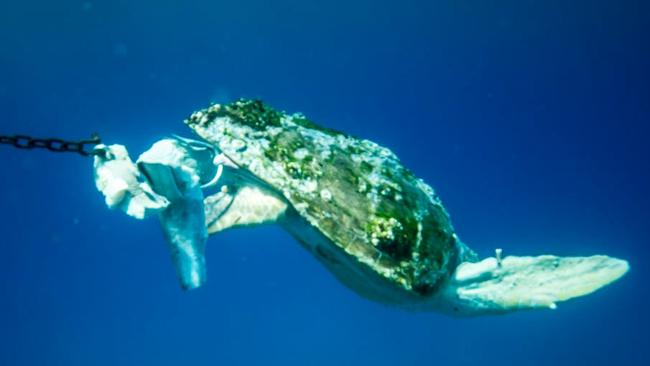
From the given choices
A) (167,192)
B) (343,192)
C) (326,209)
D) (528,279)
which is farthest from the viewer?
(528,279)

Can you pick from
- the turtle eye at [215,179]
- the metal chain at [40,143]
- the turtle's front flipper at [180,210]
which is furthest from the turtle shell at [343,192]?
the metal chain at [40,143]

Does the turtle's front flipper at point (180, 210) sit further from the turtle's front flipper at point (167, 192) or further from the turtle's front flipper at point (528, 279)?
the turtle's front flipper at point (528, 279)

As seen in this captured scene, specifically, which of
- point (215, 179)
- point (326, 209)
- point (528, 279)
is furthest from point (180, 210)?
point (528, 279)

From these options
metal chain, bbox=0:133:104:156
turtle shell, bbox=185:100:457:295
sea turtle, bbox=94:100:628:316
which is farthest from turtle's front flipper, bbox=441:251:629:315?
metal chain, bbox=0:133:104:156

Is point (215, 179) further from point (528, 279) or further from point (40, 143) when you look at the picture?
point (528, 279)

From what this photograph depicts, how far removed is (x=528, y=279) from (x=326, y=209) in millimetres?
2498

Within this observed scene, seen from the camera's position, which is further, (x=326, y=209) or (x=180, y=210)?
(x=326, y=209)

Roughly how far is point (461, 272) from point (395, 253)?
3.69ft

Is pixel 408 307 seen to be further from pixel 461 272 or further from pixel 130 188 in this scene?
pixel 130 188

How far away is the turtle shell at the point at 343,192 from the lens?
4.10m

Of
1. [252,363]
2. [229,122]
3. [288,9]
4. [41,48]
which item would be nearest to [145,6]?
[41,48]

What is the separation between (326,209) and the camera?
4.10 m

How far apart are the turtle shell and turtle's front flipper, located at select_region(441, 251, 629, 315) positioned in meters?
0.33

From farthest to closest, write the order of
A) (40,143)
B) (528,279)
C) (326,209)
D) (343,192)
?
(528,279)
(343,192)
(326,209)
(40,143)
